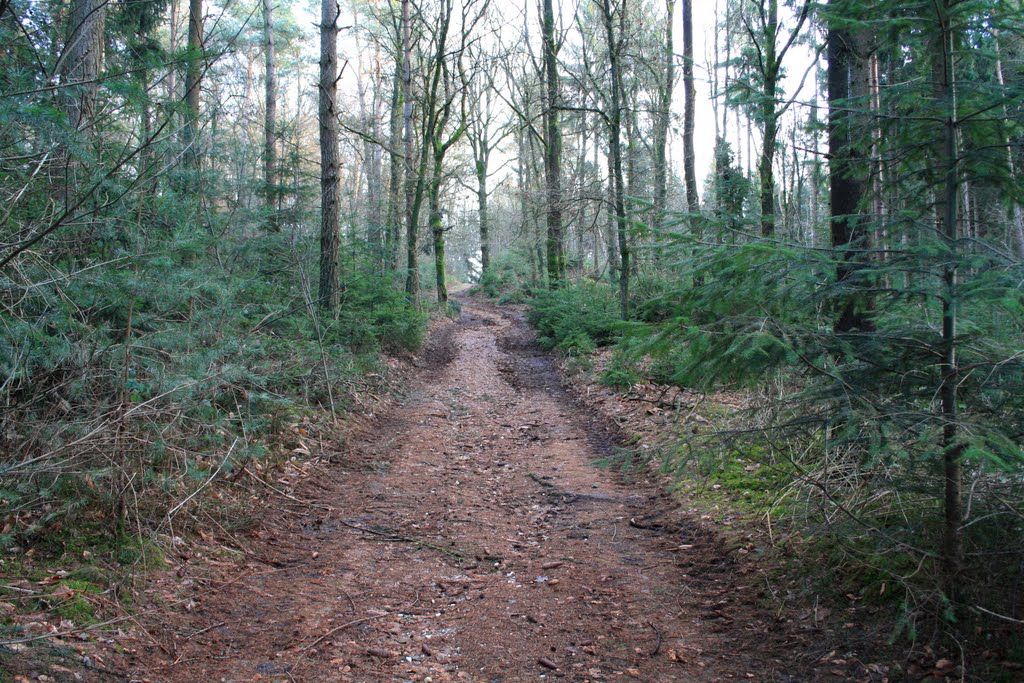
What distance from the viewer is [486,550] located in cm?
527

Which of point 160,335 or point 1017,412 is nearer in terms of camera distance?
point 1017,412

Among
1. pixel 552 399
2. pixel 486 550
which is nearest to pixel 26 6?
pixel 486 550

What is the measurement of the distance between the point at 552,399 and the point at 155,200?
7.67 metres

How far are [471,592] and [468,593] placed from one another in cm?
3

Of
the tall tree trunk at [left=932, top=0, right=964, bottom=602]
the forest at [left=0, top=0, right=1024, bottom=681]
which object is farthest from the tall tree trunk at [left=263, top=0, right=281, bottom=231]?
the tall tree trunk at [left=932, top=0, right=964, bottom=602]

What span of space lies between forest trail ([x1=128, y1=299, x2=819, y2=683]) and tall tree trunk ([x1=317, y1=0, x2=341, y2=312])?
4.86 metres

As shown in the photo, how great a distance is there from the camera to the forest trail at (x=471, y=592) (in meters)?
3.60

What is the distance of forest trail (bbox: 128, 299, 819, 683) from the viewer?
3598 mm

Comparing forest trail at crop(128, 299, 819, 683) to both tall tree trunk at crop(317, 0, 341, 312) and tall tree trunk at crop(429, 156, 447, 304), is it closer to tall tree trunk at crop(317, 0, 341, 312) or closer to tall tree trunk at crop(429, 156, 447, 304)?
tall tree trunk at crop(317, 0, 341, 312)

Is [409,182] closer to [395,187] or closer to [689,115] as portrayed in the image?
[395,187]

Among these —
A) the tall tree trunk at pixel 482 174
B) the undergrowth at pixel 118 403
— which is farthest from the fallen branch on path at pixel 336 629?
the tall tree trunk at pixel 482 174

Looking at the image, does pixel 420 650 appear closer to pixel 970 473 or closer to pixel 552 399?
pixel 970 473

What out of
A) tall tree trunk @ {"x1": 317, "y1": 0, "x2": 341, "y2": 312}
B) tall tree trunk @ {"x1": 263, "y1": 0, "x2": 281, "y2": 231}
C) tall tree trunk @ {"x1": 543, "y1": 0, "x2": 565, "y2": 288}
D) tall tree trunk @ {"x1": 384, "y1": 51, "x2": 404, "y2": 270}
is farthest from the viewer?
tall tree trunk @ {"x1": 384, "y1": 51, "x2": 404, "y2": 270}

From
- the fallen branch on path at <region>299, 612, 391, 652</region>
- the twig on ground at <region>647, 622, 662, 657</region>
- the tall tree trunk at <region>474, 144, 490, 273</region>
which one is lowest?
the twig on ground at <region>647, 622, 662, 657</region>
